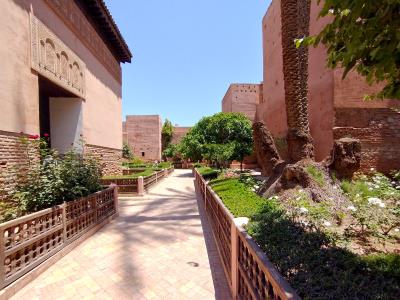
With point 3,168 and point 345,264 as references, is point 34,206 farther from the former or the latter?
point 345,264

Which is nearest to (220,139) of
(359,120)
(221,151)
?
(221,151)

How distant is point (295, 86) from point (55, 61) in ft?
29.1

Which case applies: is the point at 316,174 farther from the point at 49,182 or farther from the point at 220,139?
the point at 220,139

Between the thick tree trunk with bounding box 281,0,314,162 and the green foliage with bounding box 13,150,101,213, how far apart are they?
6.42m

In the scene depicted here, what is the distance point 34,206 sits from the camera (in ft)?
15.0

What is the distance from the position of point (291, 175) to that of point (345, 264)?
16.7 ft

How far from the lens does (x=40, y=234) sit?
4035mm

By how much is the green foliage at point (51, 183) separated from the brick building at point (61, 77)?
0.45 metres

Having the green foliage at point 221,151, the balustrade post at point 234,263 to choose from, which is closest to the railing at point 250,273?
the balustrade post at point 234,263

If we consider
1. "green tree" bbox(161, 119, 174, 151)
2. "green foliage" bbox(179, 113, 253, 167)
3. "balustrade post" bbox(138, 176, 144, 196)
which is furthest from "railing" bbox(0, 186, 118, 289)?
"green tree" bbox(161, 119, 174, 151)

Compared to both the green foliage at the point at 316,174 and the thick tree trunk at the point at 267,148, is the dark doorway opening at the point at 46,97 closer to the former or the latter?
the thick tree trunk at the point at 267,148

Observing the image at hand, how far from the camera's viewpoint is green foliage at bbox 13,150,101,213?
4.56 metres

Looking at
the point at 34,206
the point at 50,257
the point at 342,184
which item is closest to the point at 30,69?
the point at 34,206

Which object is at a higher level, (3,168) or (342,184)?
(3,168)
